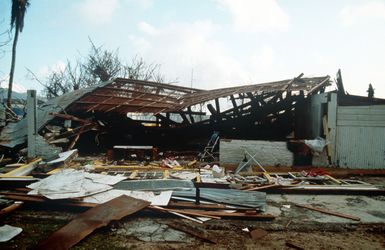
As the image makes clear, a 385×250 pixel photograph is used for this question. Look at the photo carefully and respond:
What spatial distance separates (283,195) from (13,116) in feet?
48.7

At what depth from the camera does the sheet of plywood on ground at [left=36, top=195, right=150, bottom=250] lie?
13.4 ft

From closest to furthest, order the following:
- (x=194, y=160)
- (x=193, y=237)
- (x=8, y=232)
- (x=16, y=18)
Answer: (x=8, y=232)
(x=193, y=237)
(x=194, y=160)
(x=16, y=18)

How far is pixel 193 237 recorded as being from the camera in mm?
4578

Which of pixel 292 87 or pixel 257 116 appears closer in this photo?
pixel 292 87

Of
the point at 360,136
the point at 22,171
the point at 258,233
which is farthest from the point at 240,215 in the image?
the point at 360,136

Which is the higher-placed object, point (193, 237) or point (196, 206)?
point (196, 206)

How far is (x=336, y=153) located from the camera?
940 centimetres

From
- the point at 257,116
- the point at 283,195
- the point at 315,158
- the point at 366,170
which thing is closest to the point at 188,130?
the point at 257,116

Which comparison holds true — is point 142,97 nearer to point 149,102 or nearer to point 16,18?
point 149,102

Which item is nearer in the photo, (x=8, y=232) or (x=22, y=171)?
(x=8, y=232)

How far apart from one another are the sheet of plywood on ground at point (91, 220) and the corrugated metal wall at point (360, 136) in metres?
7.46

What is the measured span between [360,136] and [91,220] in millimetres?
9149

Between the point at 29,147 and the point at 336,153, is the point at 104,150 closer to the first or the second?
the point at 29,147

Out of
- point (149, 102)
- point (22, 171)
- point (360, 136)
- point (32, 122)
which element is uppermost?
point (149, 102)
